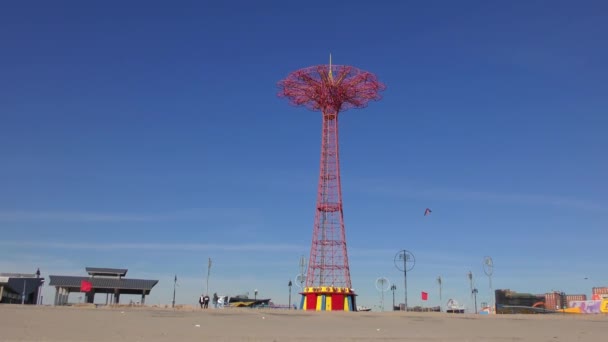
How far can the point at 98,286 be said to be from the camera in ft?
250

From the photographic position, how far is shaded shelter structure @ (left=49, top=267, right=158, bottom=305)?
7456cm

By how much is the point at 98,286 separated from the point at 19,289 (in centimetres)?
1740

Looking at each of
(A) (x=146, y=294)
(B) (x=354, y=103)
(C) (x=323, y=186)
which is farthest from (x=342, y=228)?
(A) (x=146, y=294)

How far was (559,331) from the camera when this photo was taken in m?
32.0

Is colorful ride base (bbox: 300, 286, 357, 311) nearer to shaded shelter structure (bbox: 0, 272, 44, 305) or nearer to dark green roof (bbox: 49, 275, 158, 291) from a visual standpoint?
dark green roof (bbox: 49, 275, 158, 291)

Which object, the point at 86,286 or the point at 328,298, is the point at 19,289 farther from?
the point at 328,298

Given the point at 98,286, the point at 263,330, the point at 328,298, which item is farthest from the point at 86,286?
the point at 263,330

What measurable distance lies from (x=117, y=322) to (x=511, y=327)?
21.7 metres

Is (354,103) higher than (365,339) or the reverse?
higher

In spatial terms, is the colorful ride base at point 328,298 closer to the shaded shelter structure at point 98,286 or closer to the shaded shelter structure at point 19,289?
the shaded shelter structure at point 98,286

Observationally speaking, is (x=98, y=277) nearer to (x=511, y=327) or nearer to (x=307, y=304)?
(x=307, y=304)

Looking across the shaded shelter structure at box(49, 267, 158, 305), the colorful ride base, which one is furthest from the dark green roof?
Result: the colorful ride base

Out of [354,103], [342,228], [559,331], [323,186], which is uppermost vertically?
[354,103]

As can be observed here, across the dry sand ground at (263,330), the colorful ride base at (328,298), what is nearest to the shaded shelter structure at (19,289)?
the colorful ride base at (328,298)
